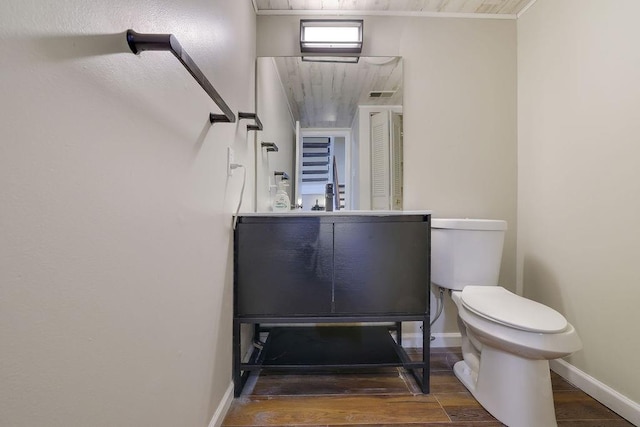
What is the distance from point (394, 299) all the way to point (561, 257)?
3.13ft

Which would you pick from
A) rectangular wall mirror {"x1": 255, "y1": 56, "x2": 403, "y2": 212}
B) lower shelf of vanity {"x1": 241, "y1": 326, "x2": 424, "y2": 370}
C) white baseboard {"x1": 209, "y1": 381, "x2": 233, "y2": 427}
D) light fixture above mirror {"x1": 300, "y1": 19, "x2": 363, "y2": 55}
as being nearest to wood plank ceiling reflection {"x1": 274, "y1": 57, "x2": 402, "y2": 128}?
rectangular wall mirror {"x1": 255, "y1": 56, "x2": 403, "y2": 212}

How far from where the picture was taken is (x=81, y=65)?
46 centimetres

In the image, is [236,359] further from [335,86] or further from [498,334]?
[335,86]

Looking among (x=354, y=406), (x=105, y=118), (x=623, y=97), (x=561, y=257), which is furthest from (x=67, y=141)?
(x=561, y=257)

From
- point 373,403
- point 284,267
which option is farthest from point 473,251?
point 284,267

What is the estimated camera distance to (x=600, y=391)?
4.20 feet

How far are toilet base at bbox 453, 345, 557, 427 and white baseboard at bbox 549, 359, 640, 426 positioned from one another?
0.33 meters

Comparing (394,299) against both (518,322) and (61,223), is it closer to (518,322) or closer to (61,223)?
(518,322)

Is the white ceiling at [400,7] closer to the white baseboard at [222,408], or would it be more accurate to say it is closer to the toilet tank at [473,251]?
the toilet tank at [473,251]

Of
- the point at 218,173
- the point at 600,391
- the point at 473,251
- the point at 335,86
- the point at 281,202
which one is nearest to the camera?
the point at 218,173

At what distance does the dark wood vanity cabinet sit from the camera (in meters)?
1.33

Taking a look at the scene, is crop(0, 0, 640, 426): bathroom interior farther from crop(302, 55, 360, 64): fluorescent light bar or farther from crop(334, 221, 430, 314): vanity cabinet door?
crop(334, 221, 430, 314): vanity cabinet door

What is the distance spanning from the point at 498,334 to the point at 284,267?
36.7 inches

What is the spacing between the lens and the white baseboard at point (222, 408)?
1.08m
